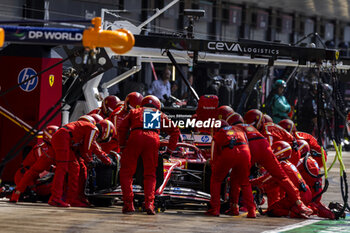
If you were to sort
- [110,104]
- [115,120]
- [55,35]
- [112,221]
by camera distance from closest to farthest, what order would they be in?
[55,35] < [112,221] < [115,120] < [110,104]

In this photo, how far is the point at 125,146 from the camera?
39.4 feet

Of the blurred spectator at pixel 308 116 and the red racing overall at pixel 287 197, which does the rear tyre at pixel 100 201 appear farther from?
the blurred spectator at pixel 308 116

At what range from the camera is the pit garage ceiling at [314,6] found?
33.5 meters

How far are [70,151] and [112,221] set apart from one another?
221 cm

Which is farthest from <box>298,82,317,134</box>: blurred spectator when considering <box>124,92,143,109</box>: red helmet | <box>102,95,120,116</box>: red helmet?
<box>124,92,143,109</box>: red helmet

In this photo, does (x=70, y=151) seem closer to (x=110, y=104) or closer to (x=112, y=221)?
(x=112, y=221)

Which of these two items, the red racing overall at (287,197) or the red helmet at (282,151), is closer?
the red racing overall at (287,197)

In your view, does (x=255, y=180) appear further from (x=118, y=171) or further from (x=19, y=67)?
(x=19, y=67)

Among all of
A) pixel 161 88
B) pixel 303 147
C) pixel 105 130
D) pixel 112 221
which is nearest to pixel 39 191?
pixel 105 130

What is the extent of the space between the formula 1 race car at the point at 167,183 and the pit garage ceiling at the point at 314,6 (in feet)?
62.9

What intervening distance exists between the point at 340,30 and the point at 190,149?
27739mm

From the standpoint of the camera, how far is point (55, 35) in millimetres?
7152

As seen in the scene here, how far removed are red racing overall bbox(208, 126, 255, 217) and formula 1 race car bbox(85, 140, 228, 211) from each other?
1.37 ft

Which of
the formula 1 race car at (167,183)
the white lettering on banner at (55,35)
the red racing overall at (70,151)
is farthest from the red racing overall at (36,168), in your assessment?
the white lettering on banner at (55,35)
